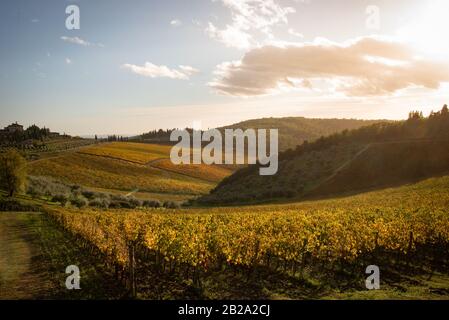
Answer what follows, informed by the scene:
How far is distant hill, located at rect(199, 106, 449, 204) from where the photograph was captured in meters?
68.0

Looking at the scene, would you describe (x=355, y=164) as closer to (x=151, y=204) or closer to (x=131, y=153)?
(x=151, y=204)

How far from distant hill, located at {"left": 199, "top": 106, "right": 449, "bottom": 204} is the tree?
2947 centimetres

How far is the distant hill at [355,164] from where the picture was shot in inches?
2677

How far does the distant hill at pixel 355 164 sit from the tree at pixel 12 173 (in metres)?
29.5

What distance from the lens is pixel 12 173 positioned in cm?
5812

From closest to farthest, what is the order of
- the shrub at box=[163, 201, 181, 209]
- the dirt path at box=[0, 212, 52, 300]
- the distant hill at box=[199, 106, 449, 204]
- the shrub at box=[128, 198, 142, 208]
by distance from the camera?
1. the dirt path at box=[0, 212, 52, 300]
2. the shrub at box=[128, 198, 142, 208]
3. the shrub at box=[163, 201, 181, 209]
4. the distant hill at box=[199, 106, 449, 204]

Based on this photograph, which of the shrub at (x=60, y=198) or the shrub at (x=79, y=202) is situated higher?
the shrub at (x=60, y=198)

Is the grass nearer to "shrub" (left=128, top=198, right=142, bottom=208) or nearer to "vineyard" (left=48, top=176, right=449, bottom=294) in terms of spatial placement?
"vineyard" (left=48, top=176, right=449, bottom=294)

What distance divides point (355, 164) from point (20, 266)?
62479 millimetres

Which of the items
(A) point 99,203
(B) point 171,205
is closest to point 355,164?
(B) point 171,205

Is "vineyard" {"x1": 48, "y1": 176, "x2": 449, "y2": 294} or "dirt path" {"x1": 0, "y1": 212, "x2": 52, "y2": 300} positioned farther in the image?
"vineyard" {"x1": 48, "y1": 176, "x2": 449, "y2": 294}

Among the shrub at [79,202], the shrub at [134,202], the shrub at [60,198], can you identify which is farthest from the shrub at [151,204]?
the shrub at [60,198]

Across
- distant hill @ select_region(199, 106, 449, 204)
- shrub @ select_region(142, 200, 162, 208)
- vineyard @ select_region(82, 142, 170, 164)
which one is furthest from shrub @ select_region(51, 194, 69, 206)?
vineyard @ select_region(82, 142, 170, 164)

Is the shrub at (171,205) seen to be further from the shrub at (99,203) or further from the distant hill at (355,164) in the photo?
the shrub at (99,203)
